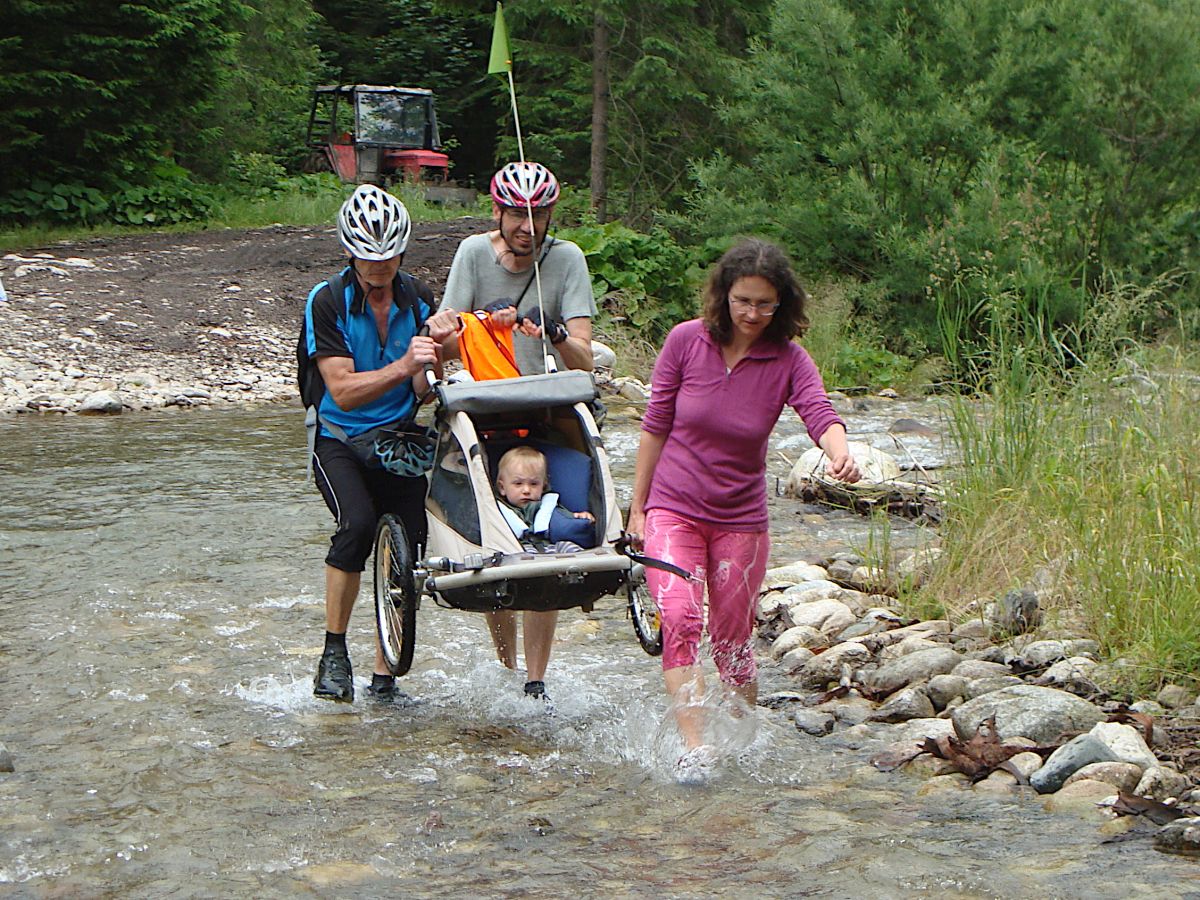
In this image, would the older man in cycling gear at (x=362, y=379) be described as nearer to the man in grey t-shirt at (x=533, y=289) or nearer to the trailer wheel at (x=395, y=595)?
the trailer wheel at (x=395, y=595)

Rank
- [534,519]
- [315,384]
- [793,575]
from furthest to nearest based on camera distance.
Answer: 1. [793,575]
2. [315,384]
3. [534,519]

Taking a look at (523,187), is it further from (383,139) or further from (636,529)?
(383,139)

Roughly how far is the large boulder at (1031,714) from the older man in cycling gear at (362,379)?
220 cm

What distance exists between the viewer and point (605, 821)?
494cm

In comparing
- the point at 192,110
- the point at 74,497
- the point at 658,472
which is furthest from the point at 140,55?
the point at 658,472

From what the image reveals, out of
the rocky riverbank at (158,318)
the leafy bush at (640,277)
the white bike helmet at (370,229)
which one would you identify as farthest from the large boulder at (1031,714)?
the leafy bush at (640,277)

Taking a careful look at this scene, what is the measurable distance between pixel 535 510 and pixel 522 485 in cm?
11

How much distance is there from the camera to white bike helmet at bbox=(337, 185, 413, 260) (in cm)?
566

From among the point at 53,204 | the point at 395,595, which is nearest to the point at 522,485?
the point at 395,595

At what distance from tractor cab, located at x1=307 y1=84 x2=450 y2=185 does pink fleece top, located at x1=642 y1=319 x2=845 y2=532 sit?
2649cm

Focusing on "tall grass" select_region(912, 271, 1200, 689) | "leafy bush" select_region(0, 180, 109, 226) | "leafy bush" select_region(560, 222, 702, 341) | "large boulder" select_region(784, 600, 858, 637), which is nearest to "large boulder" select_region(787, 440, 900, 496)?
"tall grass" select_region(912, 271, 1200, 689)

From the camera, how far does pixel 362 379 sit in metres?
5.66

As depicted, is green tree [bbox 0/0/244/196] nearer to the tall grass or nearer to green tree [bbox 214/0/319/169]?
green tree [bbox 214/0/319/169]

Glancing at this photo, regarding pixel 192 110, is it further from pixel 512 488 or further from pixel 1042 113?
pixel 512 488
